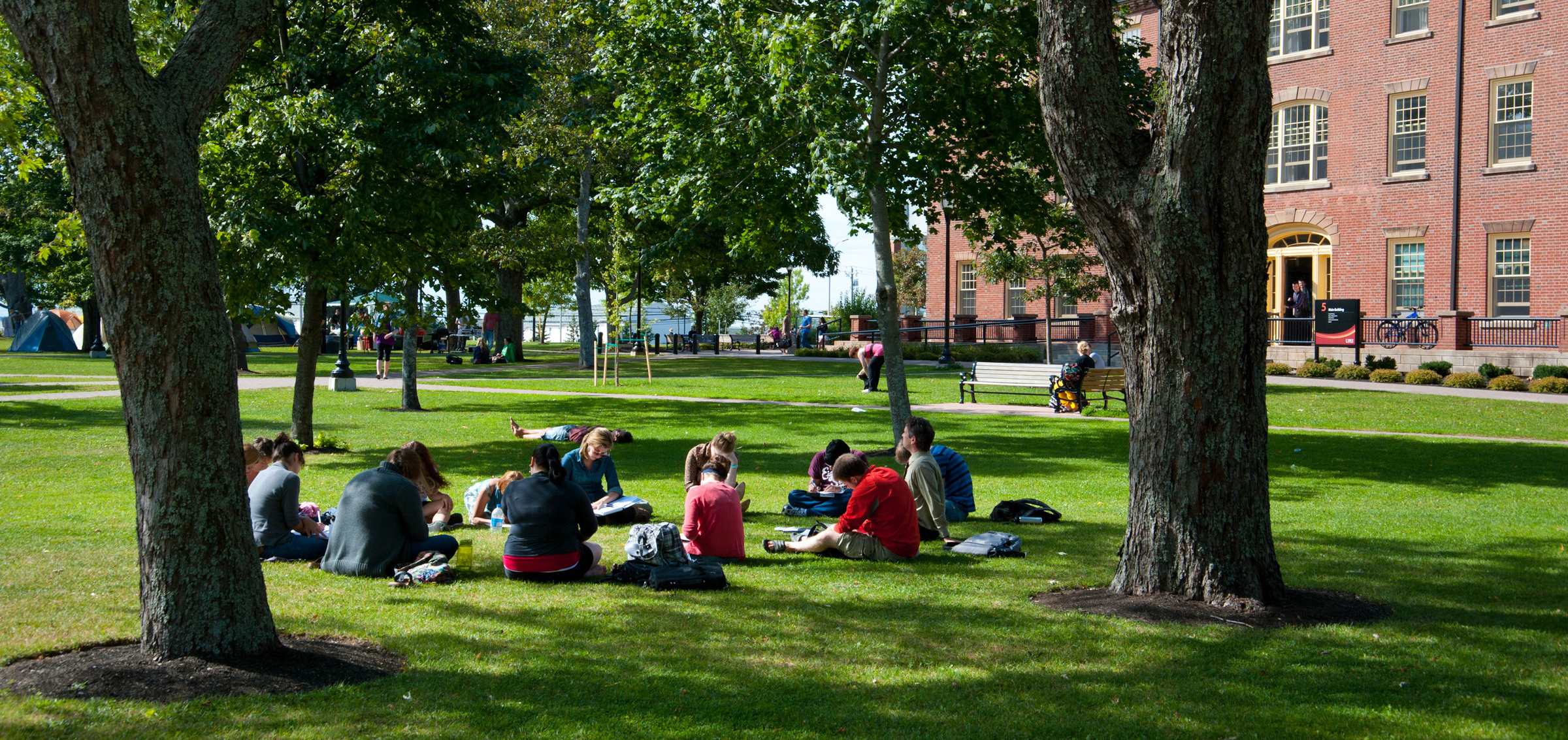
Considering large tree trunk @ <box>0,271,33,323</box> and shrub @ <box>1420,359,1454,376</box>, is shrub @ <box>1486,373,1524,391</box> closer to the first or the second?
shrub @ <box>1420,359,1454,376</box>

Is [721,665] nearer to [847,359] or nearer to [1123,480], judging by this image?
[1123,480]

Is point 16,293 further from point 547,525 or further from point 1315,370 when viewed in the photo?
point 547,525

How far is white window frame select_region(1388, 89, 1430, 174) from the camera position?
33.0m

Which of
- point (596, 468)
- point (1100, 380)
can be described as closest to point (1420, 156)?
point (1100, 380)

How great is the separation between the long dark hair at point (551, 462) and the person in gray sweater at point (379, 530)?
3.00 ft

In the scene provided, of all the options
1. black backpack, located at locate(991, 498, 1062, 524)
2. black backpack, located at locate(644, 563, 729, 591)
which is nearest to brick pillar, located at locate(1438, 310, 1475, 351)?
black backpack, located at locate(991, 498, 1062, 524)

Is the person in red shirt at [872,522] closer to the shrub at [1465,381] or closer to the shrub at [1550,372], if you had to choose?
the shrub at [1550,372]

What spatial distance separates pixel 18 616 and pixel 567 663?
328 cm

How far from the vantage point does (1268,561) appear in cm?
687

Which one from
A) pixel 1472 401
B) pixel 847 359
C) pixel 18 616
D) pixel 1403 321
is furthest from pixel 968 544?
pixel 847 359

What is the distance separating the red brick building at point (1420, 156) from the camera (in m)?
30.5

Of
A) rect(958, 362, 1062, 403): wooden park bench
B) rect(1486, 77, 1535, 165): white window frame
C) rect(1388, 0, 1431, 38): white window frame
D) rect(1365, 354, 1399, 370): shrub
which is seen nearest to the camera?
rect(958, 362, 1062, 403): wooden park bench

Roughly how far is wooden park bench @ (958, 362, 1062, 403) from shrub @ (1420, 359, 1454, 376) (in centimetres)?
1095

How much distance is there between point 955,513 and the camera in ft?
33.7
